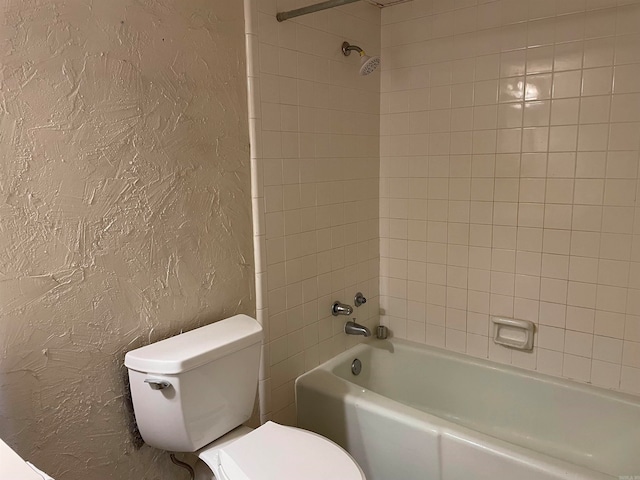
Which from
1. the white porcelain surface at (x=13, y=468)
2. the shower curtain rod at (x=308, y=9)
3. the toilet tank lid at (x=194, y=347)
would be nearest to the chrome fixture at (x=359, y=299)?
the toilet tank lid at (x=194, y=347)

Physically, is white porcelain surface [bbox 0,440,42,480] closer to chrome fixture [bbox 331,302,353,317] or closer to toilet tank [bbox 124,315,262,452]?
toilet tank [bbox 124,315,262,452]

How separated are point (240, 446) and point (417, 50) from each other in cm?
190

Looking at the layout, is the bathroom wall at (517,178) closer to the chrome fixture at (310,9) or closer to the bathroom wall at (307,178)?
the bathroom wall at (307,178)

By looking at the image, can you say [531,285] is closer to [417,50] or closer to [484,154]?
[484,154]

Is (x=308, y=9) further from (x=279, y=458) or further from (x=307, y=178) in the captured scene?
(x=279, y=458)

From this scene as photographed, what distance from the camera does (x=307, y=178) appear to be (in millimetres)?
2176

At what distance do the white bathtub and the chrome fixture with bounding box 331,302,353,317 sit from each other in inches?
9.0

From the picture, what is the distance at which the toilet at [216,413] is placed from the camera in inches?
59.6

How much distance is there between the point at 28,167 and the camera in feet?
4.39

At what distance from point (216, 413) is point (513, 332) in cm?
139

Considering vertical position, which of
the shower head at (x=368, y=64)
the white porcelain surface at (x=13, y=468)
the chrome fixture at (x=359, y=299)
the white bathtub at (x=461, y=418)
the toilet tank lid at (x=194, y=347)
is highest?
the shower head at (x=368, y=64)

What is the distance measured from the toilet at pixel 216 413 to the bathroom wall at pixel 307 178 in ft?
1.14

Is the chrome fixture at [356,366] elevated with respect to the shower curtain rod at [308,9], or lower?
lower

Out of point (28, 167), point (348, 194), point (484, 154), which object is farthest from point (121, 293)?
point (484, 154)
